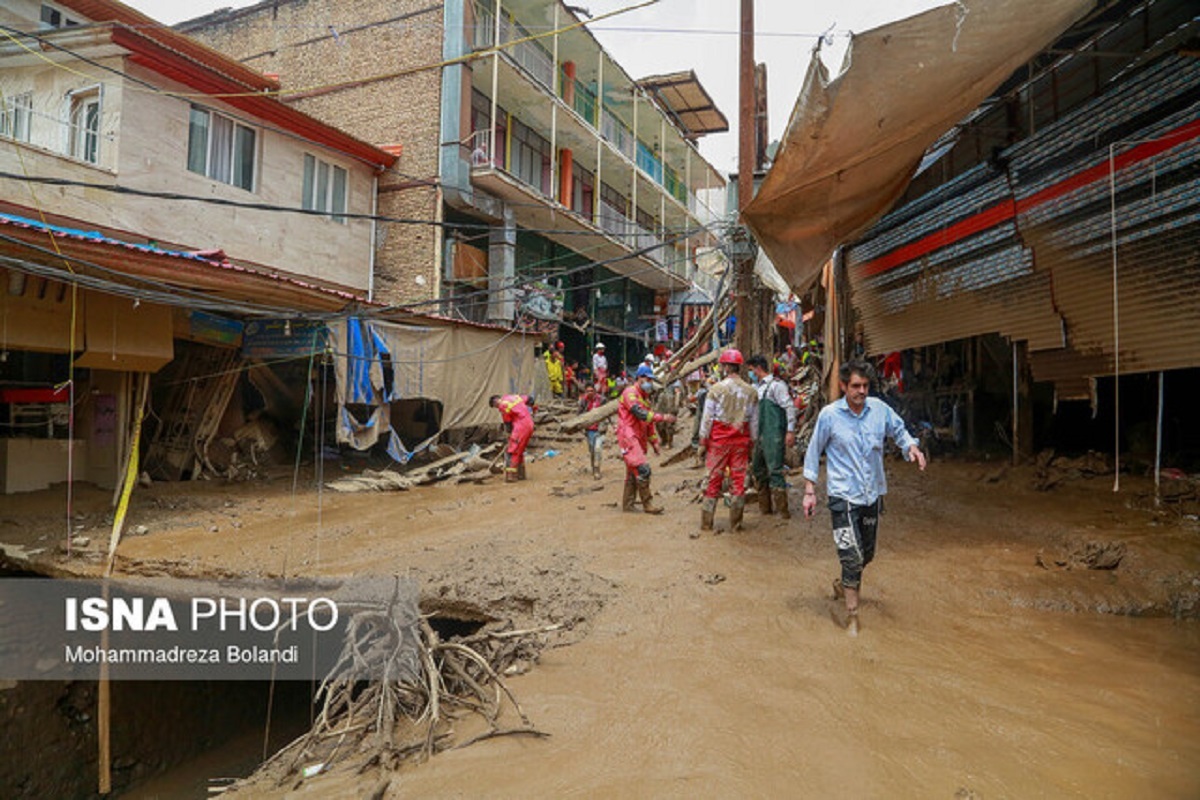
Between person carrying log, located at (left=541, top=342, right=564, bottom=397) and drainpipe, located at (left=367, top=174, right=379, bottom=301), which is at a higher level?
drainpipe, located at (left=367, top=174, right=379, bottom=301)

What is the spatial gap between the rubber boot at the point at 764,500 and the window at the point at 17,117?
12.6m

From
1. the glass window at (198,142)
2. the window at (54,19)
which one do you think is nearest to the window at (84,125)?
the window at (54,19)

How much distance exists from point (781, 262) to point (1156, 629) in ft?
13.5

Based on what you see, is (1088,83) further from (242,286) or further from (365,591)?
(242,286)

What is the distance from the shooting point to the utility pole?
7320mm

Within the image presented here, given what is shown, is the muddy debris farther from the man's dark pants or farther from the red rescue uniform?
the red rescue uniform

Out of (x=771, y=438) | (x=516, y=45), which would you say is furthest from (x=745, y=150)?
(x=516, y=45)

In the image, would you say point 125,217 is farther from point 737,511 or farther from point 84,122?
point 737,511

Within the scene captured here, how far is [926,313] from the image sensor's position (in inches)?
283

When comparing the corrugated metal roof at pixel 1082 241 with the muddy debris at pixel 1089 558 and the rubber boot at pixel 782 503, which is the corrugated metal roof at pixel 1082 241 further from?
the rubber boot at pixel 782 503

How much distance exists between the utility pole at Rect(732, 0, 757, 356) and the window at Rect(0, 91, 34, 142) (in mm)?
11240

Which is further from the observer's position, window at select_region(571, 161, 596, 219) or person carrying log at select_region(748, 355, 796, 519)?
window at select_region(571, 161, 596, 219)

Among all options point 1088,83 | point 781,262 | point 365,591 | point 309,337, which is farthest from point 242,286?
point 1088,83

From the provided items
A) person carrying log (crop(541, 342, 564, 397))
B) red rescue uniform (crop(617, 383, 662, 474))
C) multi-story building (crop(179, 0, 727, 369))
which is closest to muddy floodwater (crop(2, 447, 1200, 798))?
red rescue uniform (crop(617, 383, 662, 474))
